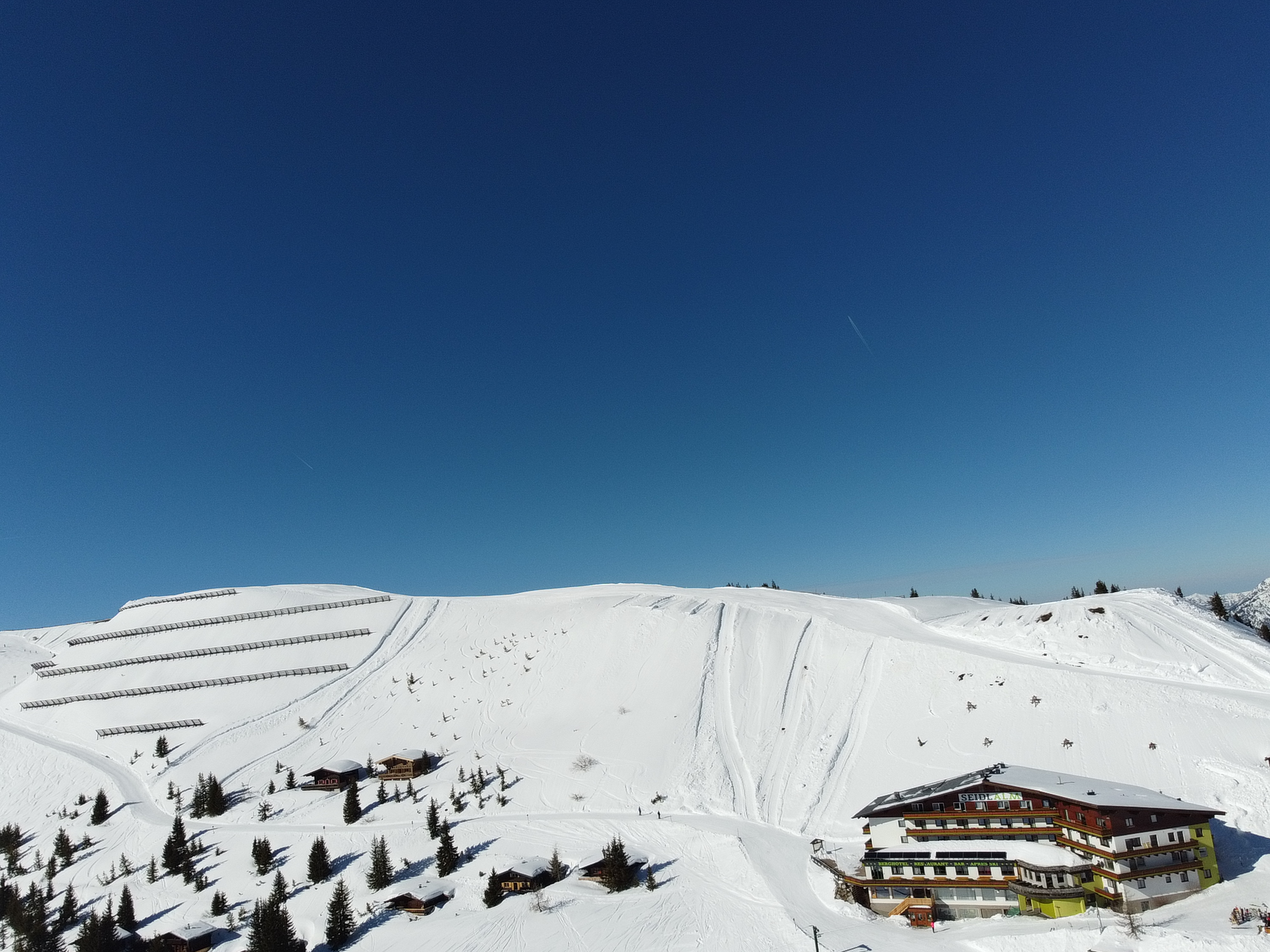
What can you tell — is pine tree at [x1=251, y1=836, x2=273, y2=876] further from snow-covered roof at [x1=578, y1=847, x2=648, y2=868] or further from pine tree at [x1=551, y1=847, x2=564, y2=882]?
snow-covered roof at [x1=578, y1=847, x2=648, y2=868]

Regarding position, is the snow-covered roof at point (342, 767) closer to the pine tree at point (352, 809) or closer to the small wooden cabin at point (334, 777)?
the small wooden cabin at point (334, 777)

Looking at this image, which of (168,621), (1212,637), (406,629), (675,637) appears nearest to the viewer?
(1212,637)

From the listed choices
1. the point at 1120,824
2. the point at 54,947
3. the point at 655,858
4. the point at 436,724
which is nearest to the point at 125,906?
the point at 54,947

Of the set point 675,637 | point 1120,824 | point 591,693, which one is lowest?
point 1120,824

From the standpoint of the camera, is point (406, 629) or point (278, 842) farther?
point (406, 629)

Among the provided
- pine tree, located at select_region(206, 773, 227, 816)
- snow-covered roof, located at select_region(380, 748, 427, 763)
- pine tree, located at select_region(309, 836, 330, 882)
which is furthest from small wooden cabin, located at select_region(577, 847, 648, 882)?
pine tree, located at select_region(206, 773, 227, 816)

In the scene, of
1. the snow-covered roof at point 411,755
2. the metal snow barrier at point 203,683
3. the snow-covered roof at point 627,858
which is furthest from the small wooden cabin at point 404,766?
the metal snow barrier at point 203,683

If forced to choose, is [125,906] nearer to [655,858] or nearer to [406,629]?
[655,858]
